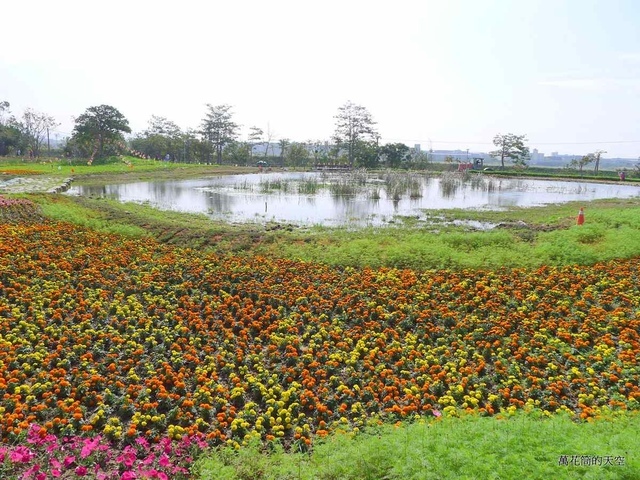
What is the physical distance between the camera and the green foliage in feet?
10.4

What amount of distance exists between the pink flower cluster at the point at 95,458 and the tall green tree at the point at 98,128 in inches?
1662

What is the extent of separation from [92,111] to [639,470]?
1807 inches

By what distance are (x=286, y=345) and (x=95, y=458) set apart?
101 inches

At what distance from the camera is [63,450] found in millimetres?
3816

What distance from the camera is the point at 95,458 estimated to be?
3.75m

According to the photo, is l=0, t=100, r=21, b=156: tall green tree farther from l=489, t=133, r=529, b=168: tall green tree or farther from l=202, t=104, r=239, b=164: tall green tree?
l=489, t=133, r=529, b=168: tall green tree

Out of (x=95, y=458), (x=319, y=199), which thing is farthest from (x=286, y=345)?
(x=319, y=199)

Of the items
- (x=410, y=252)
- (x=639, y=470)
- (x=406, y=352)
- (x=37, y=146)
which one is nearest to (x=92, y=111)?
(x=37, y=146)

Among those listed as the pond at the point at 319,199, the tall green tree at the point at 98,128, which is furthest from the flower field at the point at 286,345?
the tall green tree at the point at 98,128

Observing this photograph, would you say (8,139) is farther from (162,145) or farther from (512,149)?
→ (512,149)

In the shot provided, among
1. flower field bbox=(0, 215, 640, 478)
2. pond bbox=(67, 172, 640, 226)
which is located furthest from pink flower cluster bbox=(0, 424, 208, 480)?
pond bbox=(67, 172, 640, 226)

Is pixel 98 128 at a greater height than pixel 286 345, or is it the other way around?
pixel 98 128

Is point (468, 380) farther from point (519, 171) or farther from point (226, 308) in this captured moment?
point (519, 171)

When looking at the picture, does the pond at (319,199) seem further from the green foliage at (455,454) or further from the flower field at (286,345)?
the green foliage at (455,454)
